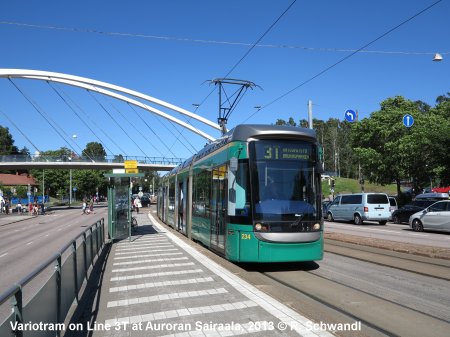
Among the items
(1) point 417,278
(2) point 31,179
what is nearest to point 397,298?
(1) point 417,278

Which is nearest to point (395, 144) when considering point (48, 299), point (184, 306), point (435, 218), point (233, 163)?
point (435, 218)

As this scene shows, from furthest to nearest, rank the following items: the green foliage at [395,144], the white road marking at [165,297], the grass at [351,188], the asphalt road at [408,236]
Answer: the grass at [351,188]
the green foliage at [395,144]
the asphalt road at [408,236]
the white road marking at [165,297]

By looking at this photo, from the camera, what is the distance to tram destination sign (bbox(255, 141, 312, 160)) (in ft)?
32.0

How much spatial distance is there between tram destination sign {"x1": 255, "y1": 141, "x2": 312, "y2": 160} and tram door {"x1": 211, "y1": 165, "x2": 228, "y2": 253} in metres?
1.22

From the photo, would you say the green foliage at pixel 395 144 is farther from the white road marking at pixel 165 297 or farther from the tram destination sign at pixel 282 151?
the white road marking at pixel 165 297

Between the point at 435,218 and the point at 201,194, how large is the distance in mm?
13249

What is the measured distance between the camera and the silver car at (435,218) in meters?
21.2

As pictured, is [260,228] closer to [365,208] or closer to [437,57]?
[437,57]

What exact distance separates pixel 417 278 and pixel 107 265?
720 centimetres

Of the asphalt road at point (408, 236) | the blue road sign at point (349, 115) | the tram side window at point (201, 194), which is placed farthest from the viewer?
the blue road sign at point (349, 115)

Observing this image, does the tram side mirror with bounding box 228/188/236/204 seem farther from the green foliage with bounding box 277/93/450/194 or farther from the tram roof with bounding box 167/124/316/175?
the green foliage with bounding box 277/93/450/194

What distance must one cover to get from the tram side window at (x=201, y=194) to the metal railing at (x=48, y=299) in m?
5.24

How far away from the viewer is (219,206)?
11.2m

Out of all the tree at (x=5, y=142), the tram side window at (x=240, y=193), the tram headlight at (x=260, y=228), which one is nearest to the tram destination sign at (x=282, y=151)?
the tram side window at (x=240, y=193)
